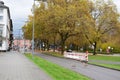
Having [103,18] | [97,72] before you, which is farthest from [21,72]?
[103,18]

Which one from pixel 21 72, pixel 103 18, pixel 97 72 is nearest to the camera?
pixel 21 72

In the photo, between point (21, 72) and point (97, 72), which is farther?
point (97, 72)

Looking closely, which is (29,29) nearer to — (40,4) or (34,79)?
(40,4)

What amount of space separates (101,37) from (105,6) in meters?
7.76

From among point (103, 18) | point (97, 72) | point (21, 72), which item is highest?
point (103, 18)

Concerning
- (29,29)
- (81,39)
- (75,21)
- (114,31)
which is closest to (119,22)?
(114,31)

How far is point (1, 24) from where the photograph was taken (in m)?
107

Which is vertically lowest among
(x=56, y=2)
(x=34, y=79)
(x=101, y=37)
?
(x=34, y=79)

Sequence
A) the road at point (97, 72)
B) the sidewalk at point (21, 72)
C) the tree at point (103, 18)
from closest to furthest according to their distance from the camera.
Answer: the sidewalk at point (21, 72)
the road at point (97, 72)
the tree at point (103, 18)

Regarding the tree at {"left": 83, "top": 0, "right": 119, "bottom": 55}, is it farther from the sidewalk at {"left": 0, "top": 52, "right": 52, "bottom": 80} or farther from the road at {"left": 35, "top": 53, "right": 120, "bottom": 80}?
the sidewalk at {"left": 0, "top": 52, "right": 52, "bottom": 80}

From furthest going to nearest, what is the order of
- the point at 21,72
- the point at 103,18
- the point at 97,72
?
the point at 103,18 → the point at 97,72 → the point at 21,72

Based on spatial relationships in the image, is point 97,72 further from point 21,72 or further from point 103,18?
point 103,18

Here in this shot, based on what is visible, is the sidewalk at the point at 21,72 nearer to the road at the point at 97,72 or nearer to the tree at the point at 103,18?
the road at the point at 97,72

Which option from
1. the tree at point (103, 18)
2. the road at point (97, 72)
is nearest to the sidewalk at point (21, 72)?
the road at point (97, 72)
